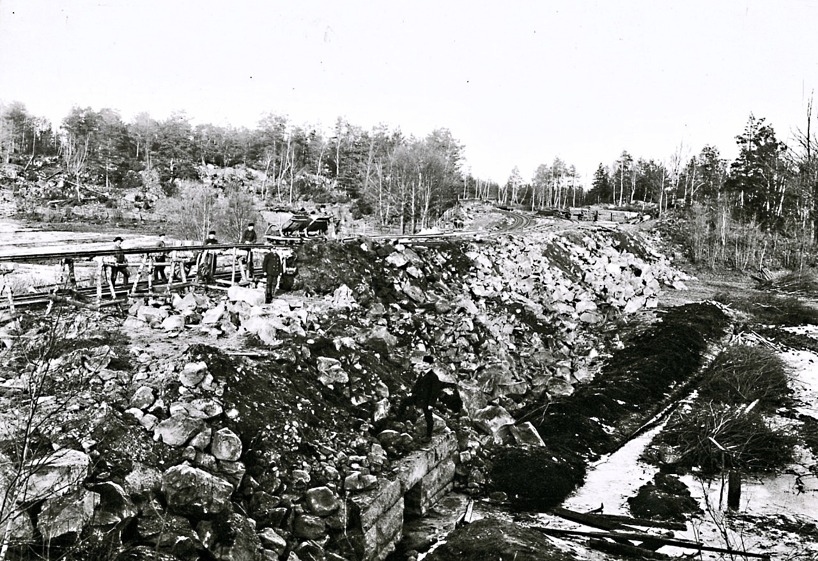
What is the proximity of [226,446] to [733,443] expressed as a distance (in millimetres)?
9323

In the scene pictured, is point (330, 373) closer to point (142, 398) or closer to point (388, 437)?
point (388, 437)

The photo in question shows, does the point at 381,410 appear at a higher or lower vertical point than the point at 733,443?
higher

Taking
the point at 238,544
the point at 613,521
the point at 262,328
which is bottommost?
the point at 613,521

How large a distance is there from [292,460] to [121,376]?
102 inches

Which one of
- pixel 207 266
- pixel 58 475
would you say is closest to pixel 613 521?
pixel 58 475

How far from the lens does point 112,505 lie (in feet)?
19.6

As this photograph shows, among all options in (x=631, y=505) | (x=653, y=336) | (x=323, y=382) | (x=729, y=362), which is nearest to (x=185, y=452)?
(x=323, y=382)

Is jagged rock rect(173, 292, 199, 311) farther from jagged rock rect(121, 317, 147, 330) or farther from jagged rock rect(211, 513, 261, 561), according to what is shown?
jagged rock rect(211, 513, 261, 561)

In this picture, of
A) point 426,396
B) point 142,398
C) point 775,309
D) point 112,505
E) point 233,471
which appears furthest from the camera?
point 775,309

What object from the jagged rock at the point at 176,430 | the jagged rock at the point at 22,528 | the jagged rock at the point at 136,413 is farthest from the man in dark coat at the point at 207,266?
the jagged rock at the point at 22,528

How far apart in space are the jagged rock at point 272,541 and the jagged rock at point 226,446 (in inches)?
40.3

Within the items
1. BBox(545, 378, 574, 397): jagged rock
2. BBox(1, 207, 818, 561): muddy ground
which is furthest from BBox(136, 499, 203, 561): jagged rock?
BBox(545, 378, 574, 397): jagged rock

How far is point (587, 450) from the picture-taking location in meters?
11.7

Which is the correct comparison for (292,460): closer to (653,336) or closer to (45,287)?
(45,287)
